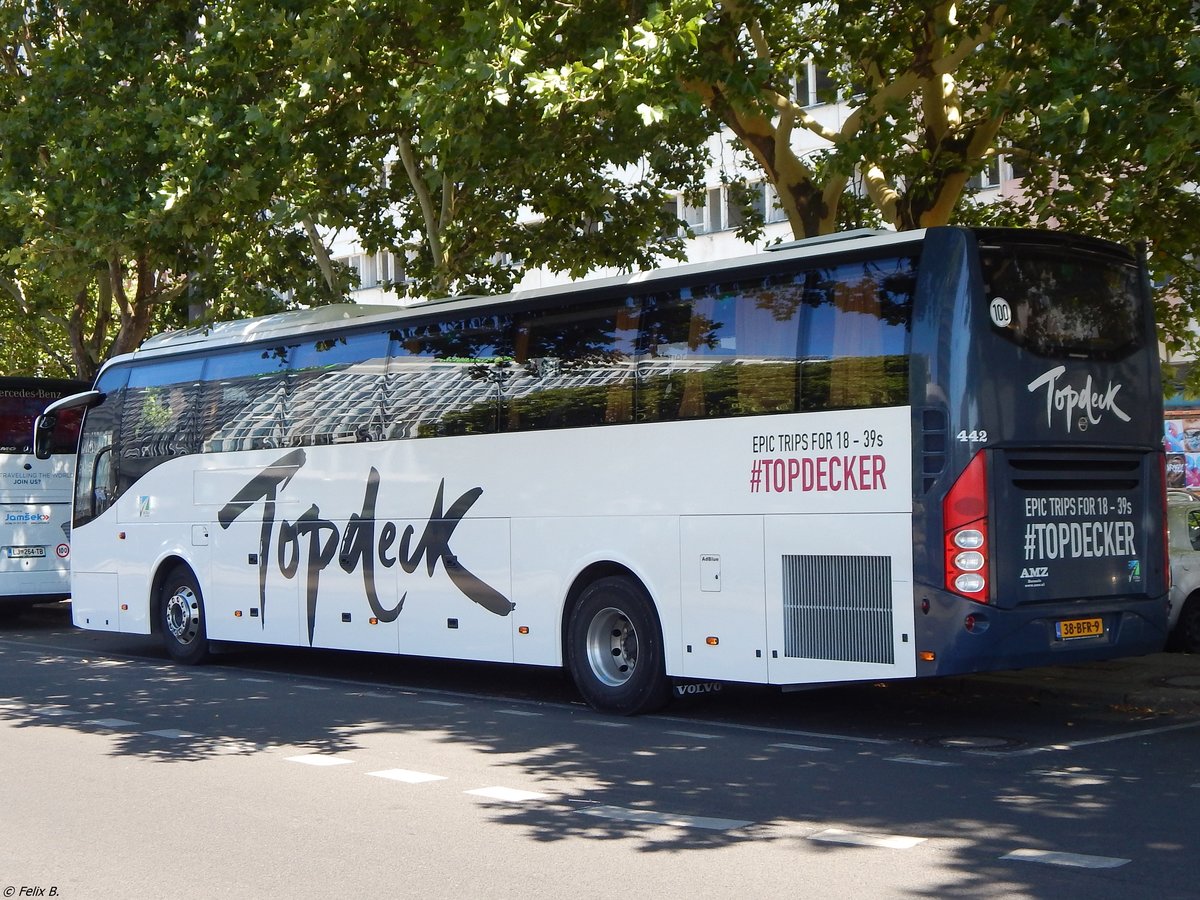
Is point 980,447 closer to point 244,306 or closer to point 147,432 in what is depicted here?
point 147,432

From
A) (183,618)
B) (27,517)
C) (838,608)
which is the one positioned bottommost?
(183,618)

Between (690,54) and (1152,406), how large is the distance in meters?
4.94

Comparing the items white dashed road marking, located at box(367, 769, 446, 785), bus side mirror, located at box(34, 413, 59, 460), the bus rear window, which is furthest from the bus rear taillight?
bus side mirror, located at box(34, 413, 59, 460)

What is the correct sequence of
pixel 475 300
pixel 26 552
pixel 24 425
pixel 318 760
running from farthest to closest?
1. pixel 24 425
2. pixel 26 552
3. pixel 475 300
4. pixel 318 760

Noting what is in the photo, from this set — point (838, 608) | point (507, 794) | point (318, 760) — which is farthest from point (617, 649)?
point (507, 794)

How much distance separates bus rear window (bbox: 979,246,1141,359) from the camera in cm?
1036

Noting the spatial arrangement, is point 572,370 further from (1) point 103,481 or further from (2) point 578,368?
(1) point 103,481

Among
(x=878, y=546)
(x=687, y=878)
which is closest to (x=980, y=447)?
(x=878, y=546)

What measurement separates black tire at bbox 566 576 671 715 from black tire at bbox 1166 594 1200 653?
6.03 m

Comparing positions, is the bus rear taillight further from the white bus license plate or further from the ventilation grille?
the white bus license plate

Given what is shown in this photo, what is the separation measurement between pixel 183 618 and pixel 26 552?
544cm

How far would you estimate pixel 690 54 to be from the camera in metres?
13.4

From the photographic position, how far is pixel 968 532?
1002 centimetres

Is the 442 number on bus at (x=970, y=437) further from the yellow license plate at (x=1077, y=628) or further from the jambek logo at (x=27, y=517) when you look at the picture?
the jambek logo at (x=27, y=517)
